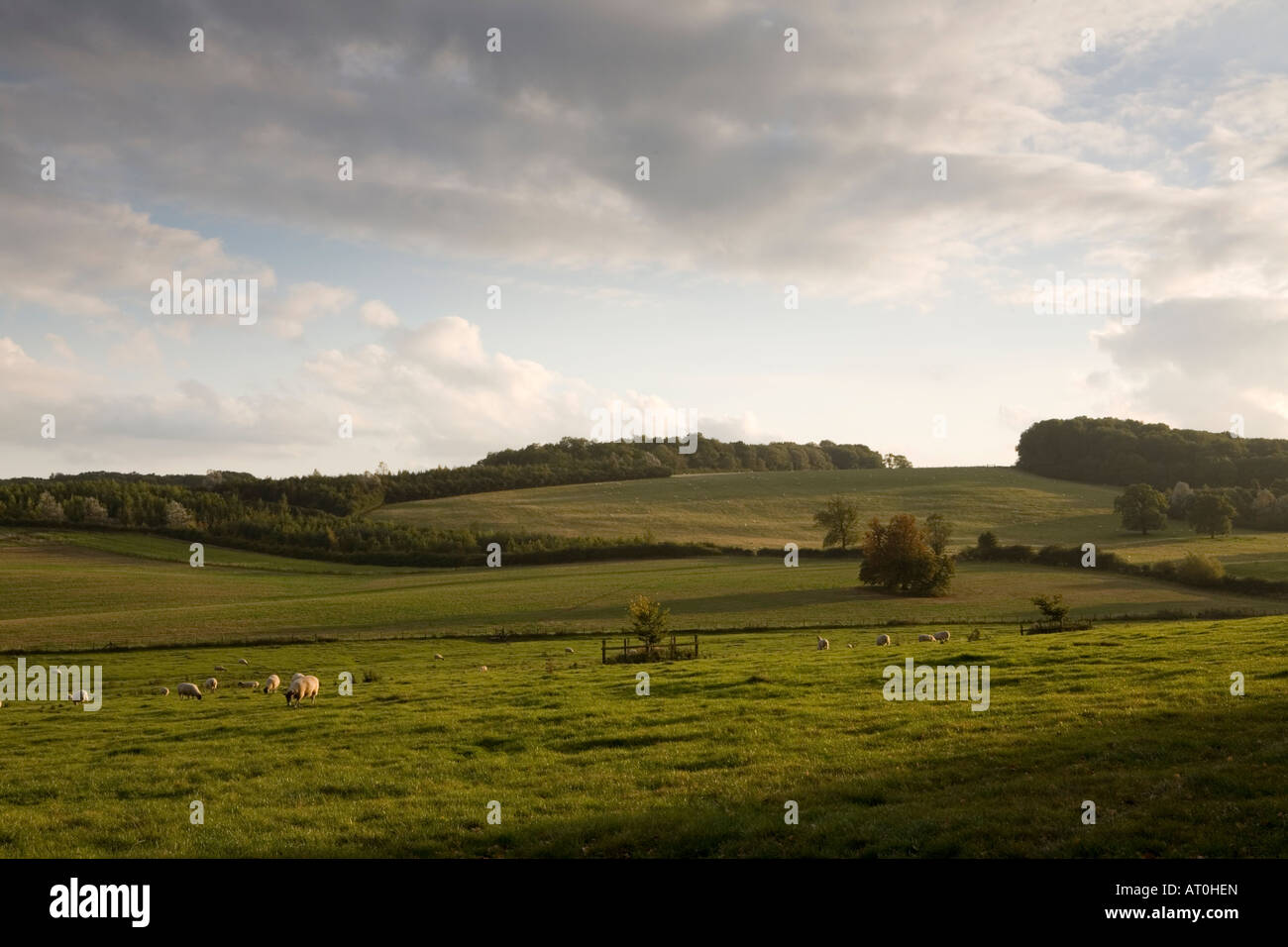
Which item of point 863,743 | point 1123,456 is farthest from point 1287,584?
point 1123,456

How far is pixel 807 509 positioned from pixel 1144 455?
67309 mm

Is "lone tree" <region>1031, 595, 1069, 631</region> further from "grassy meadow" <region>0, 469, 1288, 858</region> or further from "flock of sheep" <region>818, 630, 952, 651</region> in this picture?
"grassy meadow" <region>0, 469, 1288, 858</region>

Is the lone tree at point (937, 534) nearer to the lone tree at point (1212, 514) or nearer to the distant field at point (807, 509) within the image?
the distant field at point (807, 509)

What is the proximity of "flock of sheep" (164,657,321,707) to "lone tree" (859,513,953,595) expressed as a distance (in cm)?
5381

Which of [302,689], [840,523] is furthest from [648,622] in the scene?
[840,523]

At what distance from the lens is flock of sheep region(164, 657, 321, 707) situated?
102 feet

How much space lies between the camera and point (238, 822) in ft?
49.2

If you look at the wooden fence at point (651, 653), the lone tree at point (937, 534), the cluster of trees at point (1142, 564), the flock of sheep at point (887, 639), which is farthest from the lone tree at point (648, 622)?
the cluster of trees at point (1142, 564)

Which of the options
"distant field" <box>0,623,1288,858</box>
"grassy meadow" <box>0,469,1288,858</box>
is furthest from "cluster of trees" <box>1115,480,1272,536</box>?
"distant field" <box>0,623,1288,858</box>

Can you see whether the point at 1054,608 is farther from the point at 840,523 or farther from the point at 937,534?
the point at 840,523

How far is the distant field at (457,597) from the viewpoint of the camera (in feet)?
201

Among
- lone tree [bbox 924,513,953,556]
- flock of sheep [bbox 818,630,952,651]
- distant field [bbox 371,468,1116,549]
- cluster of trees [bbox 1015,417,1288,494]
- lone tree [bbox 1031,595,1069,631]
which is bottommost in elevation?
flock of sheep [bbox 818,630,952,651]

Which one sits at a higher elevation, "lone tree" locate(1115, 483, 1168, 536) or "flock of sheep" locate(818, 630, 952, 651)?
"lone tree" locate(1115, 483, 1168, 536)

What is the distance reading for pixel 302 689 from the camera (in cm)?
3144
